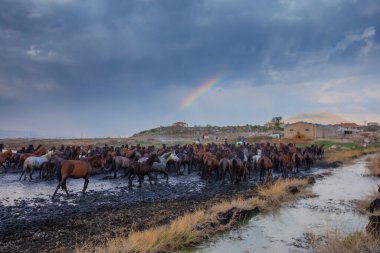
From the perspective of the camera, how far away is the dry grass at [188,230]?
7.36 m

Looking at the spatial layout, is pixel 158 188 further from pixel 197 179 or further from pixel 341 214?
pixel 341 214

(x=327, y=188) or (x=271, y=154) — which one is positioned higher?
(x=271, y=154)

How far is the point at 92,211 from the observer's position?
11.4 meters

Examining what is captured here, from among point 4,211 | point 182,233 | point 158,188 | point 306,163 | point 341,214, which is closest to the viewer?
point 182,233

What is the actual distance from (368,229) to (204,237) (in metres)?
4.12

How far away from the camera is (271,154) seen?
2506cm

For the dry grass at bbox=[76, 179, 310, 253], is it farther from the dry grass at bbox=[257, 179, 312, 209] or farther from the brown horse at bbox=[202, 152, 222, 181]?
the brown horse at bbox=[202, 152, 222, 181]

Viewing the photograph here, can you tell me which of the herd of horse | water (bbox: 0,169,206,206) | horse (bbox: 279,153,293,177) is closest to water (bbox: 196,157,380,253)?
the herd of horse

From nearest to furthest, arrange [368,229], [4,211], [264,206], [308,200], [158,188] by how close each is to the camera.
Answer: [368,229] → [4,211] → [264,206] → [308,200] → [158,188]

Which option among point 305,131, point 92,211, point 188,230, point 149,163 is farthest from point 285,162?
point 305,131

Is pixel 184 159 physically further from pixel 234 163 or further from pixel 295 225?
pixel 295 225

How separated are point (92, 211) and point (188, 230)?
397cm

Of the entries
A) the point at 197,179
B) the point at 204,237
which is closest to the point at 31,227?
the point at 204,237

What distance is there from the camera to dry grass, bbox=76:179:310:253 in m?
7.36
